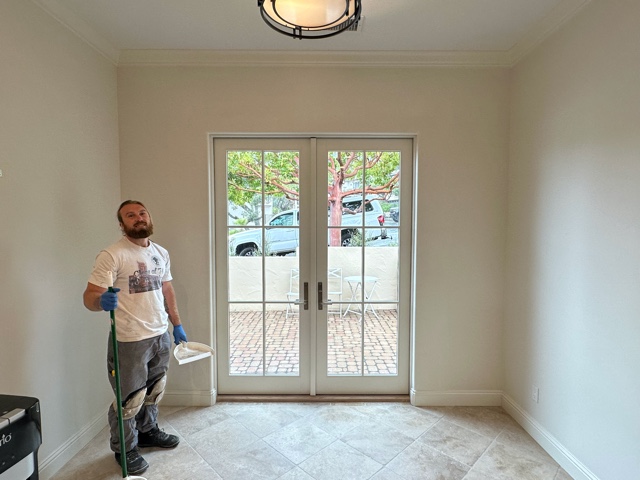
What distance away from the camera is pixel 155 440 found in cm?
213

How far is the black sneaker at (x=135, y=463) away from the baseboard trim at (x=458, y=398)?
1907 mm

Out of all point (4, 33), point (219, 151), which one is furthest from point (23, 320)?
point (219, 151)

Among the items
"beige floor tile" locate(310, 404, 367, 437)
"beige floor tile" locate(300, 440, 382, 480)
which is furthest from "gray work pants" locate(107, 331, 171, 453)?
"beige floor tile" locate(310, 404, 367, 437)

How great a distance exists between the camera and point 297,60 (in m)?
2.45

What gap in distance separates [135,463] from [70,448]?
472mm

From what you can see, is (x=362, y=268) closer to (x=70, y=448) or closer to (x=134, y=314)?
(x=134, y=314)

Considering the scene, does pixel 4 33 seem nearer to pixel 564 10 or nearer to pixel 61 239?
pixel 61 239

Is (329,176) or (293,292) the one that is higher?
(329,176)

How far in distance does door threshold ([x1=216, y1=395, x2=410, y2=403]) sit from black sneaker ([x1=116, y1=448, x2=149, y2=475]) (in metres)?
0.75

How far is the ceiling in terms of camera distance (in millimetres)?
1928

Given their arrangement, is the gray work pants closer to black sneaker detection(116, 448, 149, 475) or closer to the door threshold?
black sneaker detection(116, 448, 149, 475)

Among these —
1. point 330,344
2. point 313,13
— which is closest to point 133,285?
point 330,344

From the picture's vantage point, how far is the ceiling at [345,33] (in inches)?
75.9

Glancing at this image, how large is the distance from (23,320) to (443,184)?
2.74m
